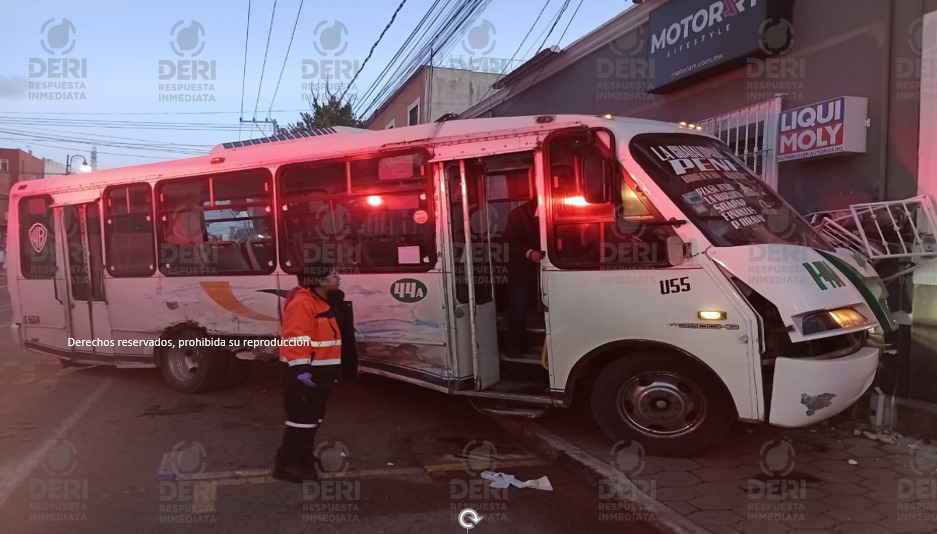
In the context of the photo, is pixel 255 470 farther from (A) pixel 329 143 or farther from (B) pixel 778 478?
(B) pixel 778 478

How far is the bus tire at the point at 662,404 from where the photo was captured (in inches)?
188

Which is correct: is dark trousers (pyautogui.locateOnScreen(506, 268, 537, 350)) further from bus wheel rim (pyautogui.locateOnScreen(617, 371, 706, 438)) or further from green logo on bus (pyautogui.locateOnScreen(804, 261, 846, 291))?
green logo on bus (pyautogui.locateOnScreen(804, 261, 846, 291))

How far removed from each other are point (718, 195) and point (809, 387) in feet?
4.94

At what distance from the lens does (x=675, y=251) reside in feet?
15.3

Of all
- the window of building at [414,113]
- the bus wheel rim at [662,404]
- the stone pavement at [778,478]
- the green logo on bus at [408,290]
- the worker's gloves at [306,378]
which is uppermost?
the window of building at [414,113]

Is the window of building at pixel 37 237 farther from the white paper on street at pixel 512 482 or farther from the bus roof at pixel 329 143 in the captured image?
the white paper on street at pixel 512 482

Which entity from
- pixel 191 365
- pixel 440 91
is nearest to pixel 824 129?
pixel 191 365

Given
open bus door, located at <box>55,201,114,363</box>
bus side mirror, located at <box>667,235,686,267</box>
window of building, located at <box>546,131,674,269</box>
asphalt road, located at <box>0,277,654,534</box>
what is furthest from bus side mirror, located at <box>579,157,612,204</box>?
open bus door, located at <box>55,201,114,363</box>

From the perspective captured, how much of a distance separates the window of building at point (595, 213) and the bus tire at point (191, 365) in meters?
4.40

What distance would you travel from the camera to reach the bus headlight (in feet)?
14.1

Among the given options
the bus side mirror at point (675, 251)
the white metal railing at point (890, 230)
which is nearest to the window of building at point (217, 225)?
the bus side mirror at point (675, 251)

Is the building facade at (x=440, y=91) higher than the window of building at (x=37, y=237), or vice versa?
the building facade at (x=440, y=91)

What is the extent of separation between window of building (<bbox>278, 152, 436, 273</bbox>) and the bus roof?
Answer: 0.16 m

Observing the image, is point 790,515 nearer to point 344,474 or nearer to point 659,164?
point 659,164
